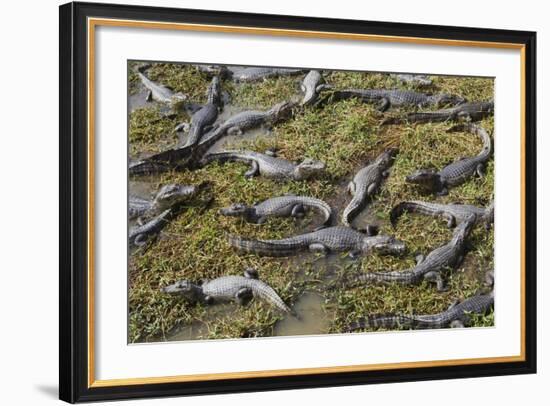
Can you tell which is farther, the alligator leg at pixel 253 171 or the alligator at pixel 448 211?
the alligator at pixel 448 211

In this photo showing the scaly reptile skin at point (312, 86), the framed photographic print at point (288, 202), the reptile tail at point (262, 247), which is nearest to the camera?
the framed photographic print at point (288, 202)

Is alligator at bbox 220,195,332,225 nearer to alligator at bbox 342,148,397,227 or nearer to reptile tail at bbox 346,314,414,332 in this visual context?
alligator at bbox 342,148,397,227

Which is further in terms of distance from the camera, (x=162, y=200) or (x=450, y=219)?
(x=450, y=219)

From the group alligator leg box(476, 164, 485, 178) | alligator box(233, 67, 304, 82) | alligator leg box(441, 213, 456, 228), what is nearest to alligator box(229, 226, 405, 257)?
alligator leg box(441, 213, 456, 228)

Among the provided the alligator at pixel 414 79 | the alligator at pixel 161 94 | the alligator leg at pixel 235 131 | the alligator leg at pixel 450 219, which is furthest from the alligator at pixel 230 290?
the alligator at pixel 414 79

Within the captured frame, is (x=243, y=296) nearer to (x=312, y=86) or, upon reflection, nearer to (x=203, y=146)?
(x=203, y=146)

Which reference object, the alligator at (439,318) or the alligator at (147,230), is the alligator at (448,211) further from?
the alligator at (147,230)

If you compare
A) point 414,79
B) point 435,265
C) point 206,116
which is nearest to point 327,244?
point 435,265
